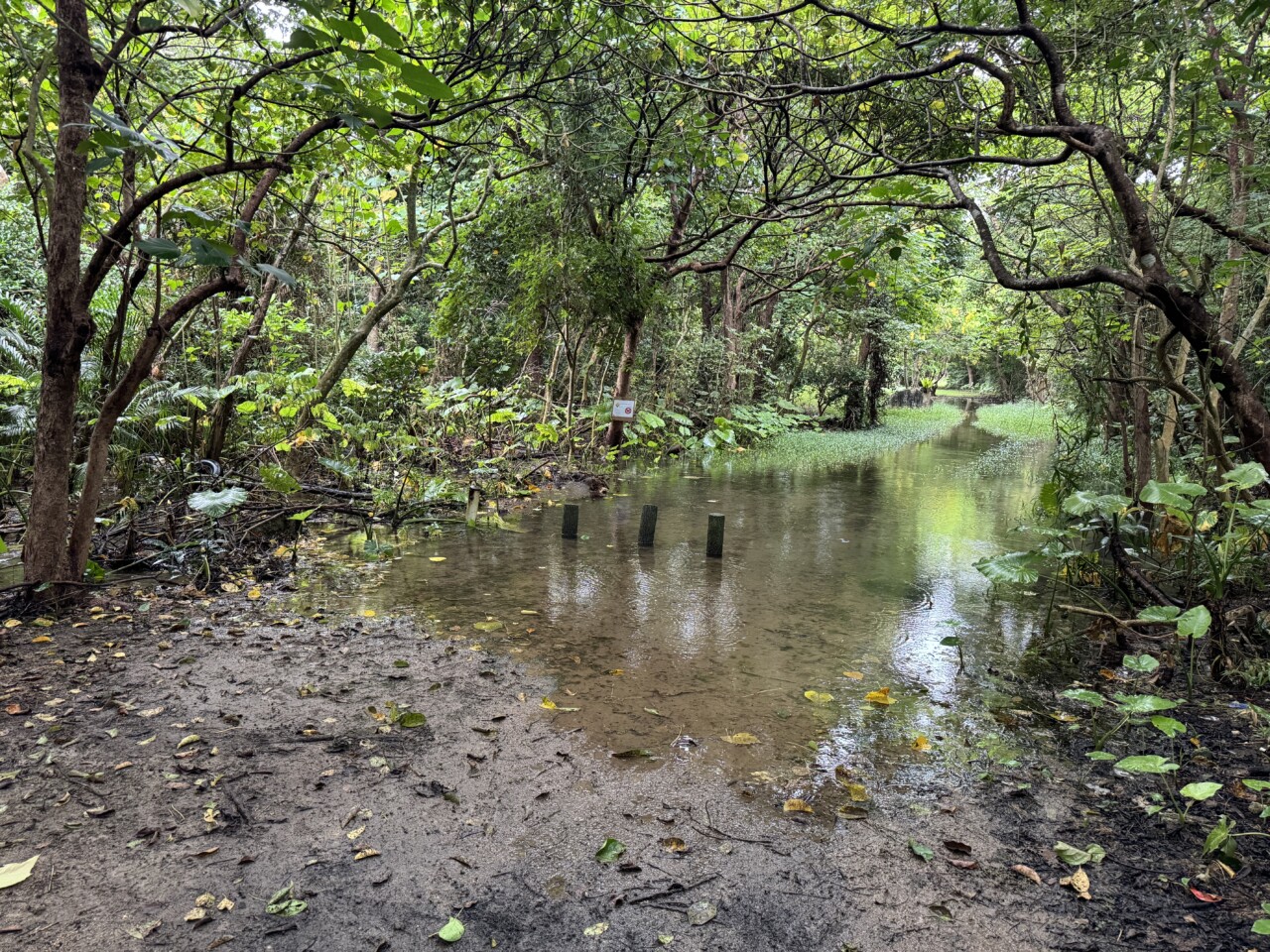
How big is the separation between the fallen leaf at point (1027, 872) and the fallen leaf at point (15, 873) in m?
3.17

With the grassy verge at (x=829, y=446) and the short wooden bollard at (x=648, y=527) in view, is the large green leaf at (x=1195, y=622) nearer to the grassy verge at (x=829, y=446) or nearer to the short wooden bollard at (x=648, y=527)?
the short wooden bollard at (x=648, y=527)

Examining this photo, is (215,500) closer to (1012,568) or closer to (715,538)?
(715,538)

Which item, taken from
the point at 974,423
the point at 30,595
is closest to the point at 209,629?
the point at 30,595

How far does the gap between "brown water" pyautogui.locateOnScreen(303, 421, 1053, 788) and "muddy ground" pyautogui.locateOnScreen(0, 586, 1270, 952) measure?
34 cm

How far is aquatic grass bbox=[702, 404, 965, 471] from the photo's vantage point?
1372 cm

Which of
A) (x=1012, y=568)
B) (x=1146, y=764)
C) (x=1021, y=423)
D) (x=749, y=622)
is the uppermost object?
(x=1021, y=423)

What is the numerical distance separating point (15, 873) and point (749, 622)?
392cm

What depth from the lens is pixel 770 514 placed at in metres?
9.05

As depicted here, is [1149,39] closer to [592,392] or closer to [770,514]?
[770,514]

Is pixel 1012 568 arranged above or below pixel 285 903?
above

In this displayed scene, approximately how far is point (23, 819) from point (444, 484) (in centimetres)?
519

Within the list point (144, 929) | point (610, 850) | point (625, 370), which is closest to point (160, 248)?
point (144, 929)

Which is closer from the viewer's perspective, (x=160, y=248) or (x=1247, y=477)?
(x=160, y=248)

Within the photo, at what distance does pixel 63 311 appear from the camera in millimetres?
3883
